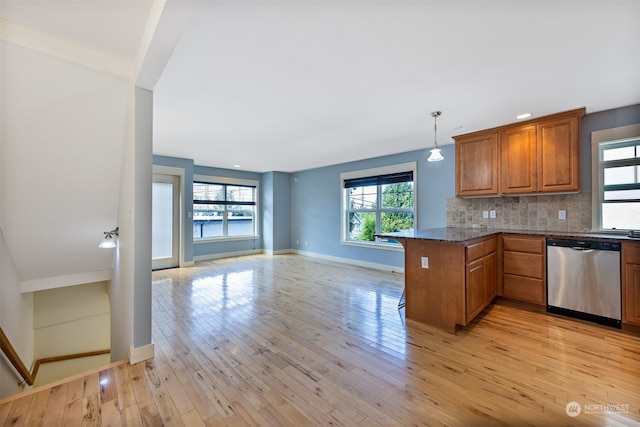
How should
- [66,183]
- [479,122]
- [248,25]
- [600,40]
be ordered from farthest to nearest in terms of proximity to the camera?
[479,122]
[66,183]
[600,40]
[248,25]

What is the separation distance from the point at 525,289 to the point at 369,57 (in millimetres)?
3292

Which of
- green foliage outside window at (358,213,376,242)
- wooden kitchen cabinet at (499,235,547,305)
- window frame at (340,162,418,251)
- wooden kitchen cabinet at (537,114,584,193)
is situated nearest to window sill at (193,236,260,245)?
window frame at (340,162,418,251)

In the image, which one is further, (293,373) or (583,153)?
(583,153)

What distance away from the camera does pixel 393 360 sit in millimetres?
2148

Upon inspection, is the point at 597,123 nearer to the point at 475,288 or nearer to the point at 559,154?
the point at 559,154

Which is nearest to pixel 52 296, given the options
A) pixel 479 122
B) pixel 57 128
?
pixel 57 128

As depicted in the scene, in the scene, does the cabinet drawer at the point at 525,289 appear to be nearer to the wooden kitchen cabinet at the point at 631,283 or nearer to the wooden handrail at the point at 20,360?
the wooden kitchen cabinet at the point at 631,283

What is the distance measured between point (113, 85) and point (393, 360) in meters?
3.25

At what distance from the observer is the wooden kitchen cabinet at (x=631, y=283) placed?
2.53 m

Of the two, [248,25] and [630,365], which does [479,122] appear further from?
[248,25]

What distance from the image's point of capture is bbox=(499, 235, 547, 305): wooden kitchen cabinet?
3.13 metres

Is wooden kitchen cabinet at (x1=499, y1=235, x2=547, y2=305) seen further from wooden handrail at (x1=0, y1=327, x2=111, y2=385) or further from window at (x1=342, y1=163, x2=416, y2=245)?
wooden handrail at (x1=0, y1=327, x2=111, y2=385)

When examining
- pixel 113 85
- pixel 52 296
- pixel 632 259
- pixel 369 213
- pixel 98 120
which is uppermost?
pixel 113 85

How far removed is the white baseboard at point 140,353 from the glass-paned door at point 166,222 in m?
3.89
